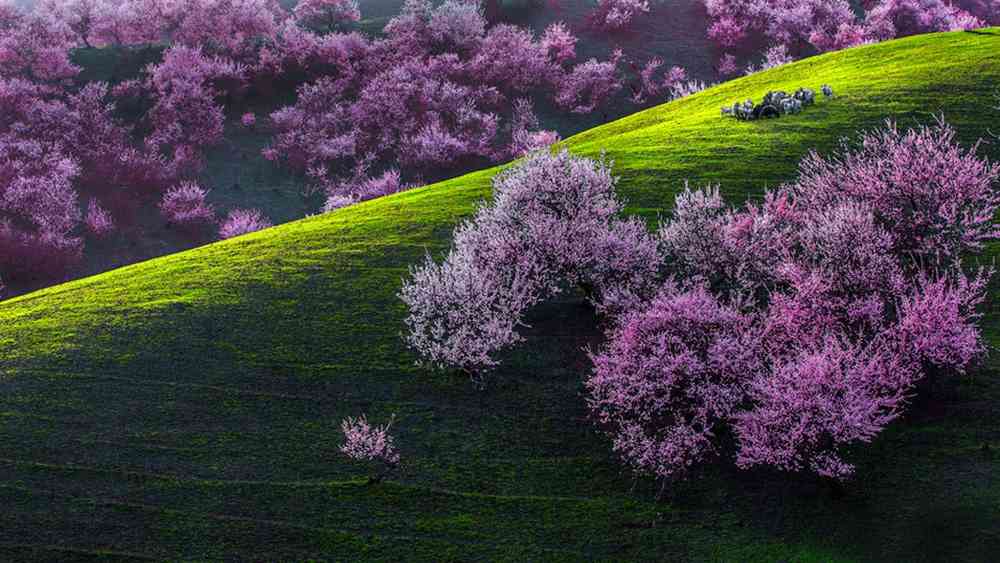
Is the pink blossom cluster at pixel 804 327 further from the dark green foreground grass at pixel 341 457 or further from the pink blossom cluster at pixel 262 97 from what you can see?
the pink blossom cluster at pixel 262 97

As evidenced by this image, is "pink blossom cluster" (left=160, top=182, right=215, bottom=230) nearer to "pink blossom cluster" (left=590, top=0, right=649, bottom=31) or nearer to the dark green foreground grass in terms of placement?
the dark green foreground grass

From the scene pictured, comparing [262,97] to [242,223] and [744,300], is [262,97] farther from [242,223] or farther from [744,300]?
[744,300]

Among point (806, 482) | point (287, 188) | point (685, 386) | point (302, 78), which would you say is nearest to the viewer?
point (806, 482)

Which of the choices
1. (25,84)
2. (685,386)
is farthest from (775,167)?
(25,84)

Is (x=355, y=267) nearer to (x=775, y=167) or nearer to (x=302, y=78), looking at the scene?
(x=775, y=167)

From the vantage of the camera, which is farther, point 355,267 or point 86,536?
point 355,267

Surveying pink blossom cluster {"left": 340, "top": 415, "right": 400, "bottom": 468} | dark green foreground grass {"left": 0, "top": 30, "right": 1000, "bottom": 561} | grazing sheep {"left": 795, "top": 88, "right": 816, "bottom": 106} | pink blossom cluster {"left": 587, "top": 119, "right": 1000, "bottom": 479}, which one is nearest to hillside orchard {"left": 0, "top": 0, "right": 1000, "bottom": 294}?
grazing sheep {"left": 795, "top": 88, "right": 816, "bottom": 106}
